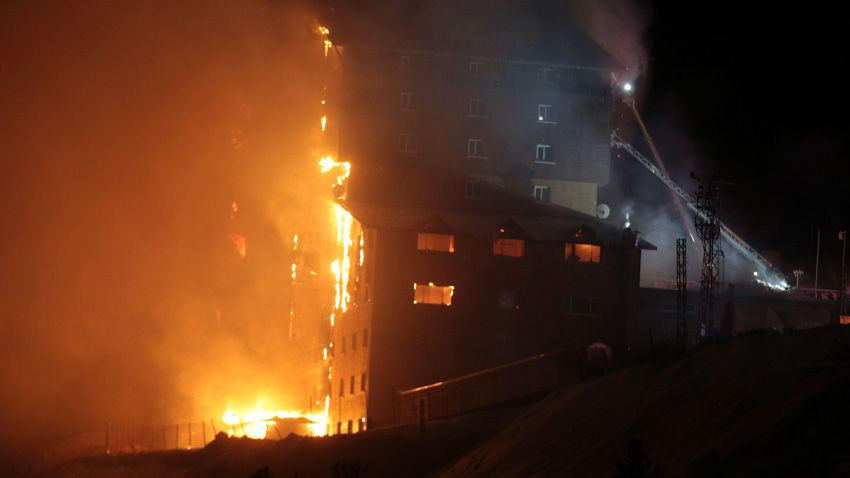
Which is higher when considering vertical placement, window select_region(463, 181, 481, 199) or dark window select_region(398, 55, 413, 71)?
dark window select_region(398, 55, 413, 71)

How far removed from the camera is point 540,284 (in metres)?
49.4

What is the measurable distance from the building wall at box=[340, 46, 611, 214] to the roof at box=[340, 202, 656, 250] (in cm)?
268

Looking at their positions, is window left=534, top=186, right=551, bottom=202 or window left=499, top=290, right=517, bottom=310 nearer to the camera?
window left=499, top=290, right=517, bottom=310

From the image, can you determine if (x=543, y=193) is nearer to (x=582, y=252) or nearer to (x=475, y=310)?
(x=582, y=252)

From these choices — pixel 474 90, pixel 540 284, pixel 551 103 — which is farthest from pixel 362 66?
pixel 540 284

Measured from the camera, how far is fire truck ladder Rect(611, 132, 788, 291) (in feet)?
209

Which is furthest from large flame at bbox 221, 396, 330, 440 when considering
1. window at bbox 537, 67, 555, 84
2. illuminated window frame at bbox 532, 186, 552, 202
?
window at bbox 537, 67, 555, 84

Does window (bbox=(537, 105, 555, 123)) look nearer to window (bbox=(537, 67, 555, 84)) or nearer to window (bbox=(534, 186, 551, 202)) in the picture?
window (bbox=(537, 67, 555, 84))

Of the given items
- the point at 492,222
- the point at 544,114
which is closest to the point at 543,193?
the point at 492,222

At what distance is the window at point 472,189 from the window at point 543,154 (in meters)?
3.70

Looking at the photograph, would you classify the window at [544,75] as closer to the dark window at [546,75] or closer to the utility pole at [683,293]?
the dark window at [546,75]

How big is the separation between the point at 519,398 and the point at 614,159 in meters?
31.1

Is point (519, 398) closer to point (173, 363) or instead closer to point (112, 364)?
point (173, 363)

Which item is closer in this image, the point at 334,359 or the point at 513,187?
the point at 513,187
